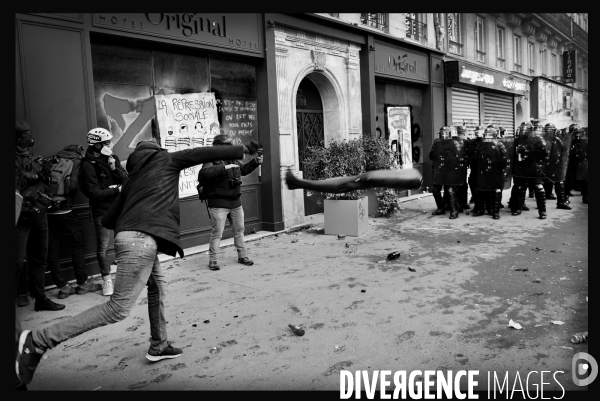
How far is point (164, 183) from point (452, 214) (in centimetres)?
870

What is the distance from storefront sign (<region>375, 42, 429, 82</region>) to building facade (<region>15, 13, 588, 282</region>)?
5 centimetres

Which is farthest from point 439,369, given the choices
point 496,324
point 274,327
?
point 274,327

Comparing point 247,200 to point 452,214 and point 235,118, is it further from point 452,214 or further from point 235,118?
point 452,214

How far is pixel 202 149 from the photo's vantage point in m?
3.55

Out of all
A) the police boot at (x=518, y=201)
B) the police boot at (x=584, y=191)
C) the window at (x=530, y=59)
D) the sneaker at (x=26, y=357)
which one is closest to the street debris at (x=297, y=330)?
the sneaker at (x=26, y=357)

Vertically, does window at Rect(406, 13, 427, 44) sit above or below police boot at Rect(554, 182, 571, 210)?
above

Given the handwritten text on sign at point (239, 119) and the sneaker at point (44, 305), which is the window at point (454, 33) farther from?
the sneaker at point (44, 305)

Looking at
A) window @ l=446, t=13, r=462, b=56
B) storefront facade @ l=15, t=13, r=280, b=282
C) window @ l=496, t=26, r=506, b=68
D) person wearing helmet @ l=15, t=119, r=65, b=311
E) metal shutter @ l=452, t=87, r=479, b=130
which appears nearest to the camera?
person wearing helmet @ l=15, t=119, r=65, b=311

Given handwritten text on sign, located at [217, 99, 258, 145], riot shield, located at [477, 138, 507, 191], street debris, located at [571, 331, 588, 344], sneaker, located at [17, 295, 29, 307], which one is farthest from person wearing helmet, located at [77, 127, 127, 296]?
riot shield, located at [477, 138, 507, 191]

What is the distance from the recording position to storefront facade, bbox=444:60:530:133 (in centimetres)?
1649

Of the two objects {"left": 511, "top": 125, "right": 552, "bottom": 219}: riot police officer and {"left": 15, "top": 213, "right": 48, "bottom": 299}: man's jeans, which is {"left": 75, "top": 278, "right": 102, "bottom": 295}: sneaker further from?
{"left": 511, "top": 125, "right": 552, "bottom": 219}: riot police officer

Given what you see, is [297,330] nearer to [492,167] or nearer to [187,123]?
[187,123]

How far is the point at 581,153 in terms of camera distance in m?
12.2

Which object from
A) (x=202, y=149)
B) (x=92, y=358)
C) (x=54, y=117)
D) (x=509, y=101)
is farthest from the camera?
(x=509, y=101)
